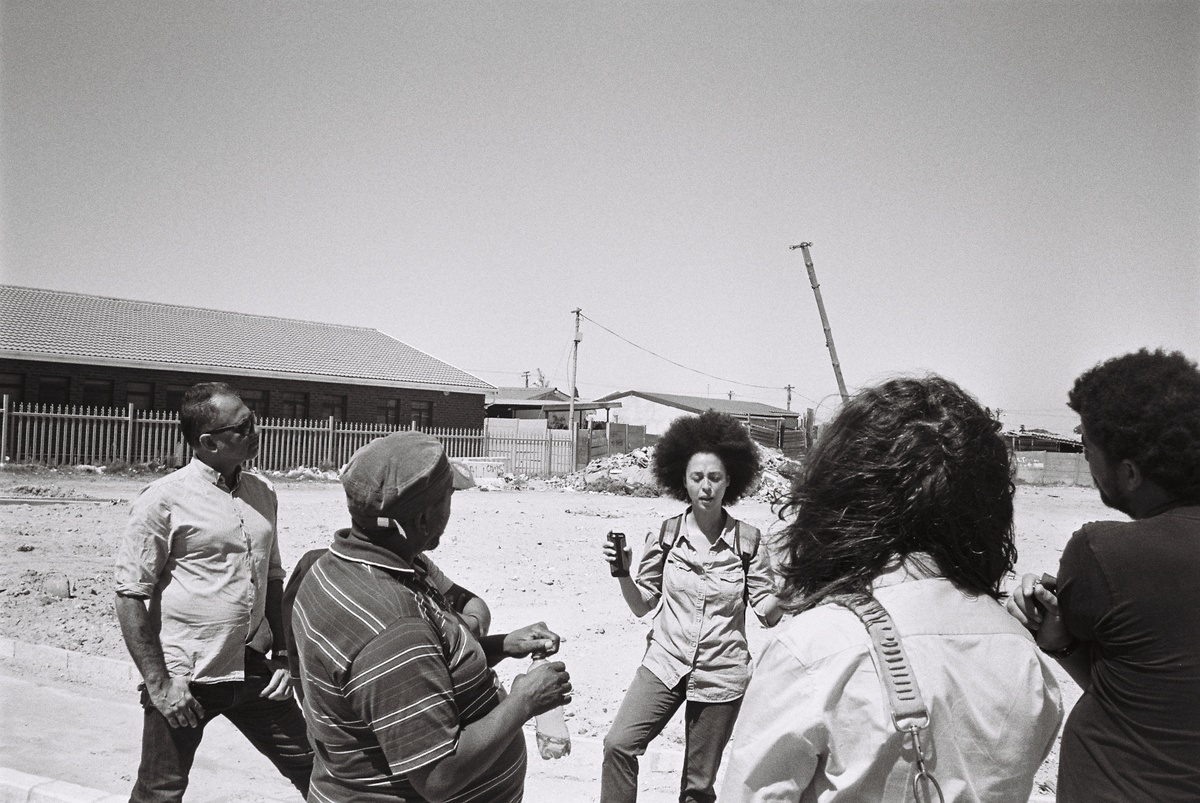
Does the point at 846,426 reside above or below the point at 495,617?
above

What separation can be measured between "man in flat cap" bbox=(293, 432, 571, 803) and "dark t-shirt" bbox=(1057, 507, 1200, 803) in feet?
4.33

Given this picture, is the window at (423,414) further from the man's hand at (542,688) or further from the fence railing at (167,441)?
the man's hand at (542,688)

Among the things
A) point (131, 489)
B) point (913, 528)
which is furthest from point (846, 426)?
point (131, 489)

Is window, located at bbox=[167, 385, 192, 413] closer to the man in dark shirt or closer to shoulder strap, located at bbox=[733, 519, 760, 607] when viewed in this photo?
shoulder strap, located at bbox=[733, 519, 760, 607]

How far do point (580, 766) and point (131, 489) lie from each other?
17.4 metres

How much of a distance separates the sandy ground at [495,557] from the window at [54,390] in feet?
16.0

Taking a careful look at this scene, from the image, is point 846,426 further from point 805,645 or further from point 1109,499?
point 1109,499

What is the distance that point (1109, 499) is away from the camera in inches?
94.3

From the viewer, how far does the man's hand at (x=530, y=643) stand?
2.63 meters

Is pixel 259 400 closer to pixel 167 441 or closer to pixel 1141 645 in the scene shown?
pixel 167 441

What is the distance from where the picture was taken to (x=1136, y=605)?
2031 mm

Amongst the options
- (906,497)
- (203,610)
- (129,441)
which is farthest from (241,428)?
(129,441)

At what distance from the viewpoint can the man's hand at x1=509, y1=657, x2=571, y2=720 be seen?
2.20 meters

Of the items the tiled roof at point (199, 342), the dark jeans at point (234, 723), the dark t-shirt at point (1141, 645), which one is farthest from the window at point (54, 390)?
the dark t-shirt at point (1141, 645)
